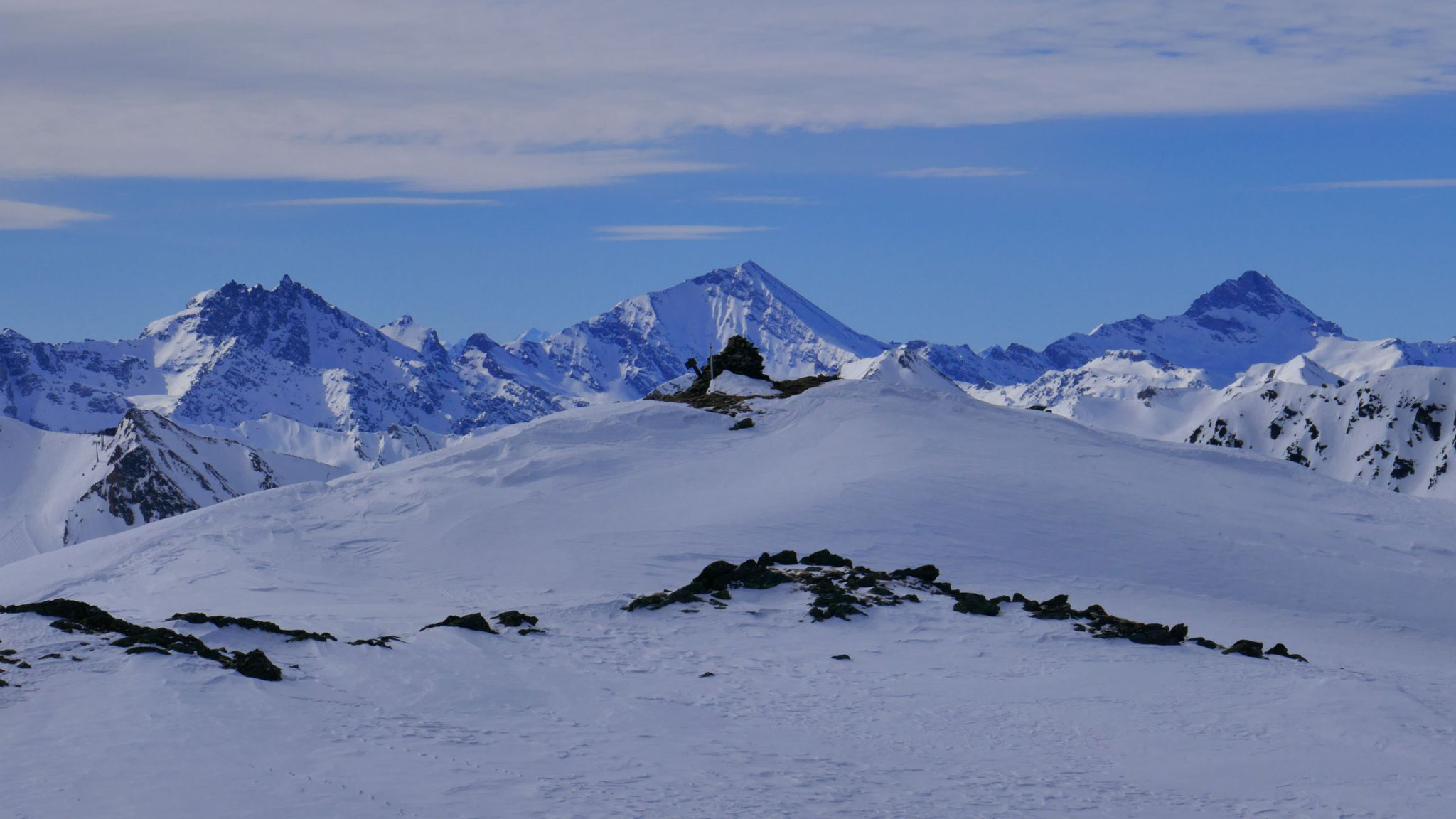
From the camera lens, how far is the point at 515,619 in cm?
2541

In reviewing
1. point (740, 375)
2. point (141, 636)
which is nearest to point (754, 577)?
point (141, 636)

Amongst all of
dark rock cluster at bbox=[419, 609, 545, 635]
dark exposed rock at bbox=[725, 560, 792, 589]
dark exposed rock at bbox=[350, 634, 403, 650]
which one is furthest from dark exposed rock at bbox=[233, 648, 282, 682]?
dark exposed rock at bbox=[725, 560, 792, 589]

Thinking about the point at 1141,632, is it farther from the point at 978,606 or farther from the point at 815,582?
the point at 815,582

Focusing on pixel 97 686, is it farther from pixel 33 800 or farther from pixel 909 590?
pixel 909 590

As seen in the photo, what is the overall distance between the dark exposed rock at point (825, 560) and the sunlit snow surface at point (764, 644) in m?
1.57

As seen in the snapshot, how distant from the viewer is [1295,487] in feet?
149

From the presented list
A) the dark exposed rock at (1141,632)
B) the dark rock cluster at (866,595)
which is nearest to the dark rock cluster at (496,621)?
the dark rock cluster at (866,595)

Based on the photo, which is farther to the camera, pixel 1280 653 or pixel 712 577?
pixel 712 577

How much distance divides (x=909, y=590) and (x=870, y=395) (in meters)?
22.9

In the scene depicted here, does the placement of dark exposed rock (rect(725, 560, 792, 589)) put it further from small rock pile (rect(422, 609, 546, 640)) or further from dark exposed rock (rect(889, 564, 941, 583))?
small rock pile (rect(422, 609, 546, 640))

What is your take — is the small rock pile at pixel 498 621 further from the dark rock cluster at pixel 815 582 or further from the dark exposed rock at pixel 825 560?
the dark exposed rock at pixel 825 560

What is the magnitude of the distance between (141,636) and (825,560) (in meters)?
16.4

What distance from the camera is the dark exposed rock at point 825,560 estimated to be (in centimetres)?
3200

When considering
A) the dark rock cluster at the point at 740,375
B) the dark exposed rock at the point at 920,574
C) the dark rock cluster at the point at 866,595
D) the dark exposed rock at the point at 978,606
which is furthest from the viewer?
the dark rock cluster at the point at 740,375
